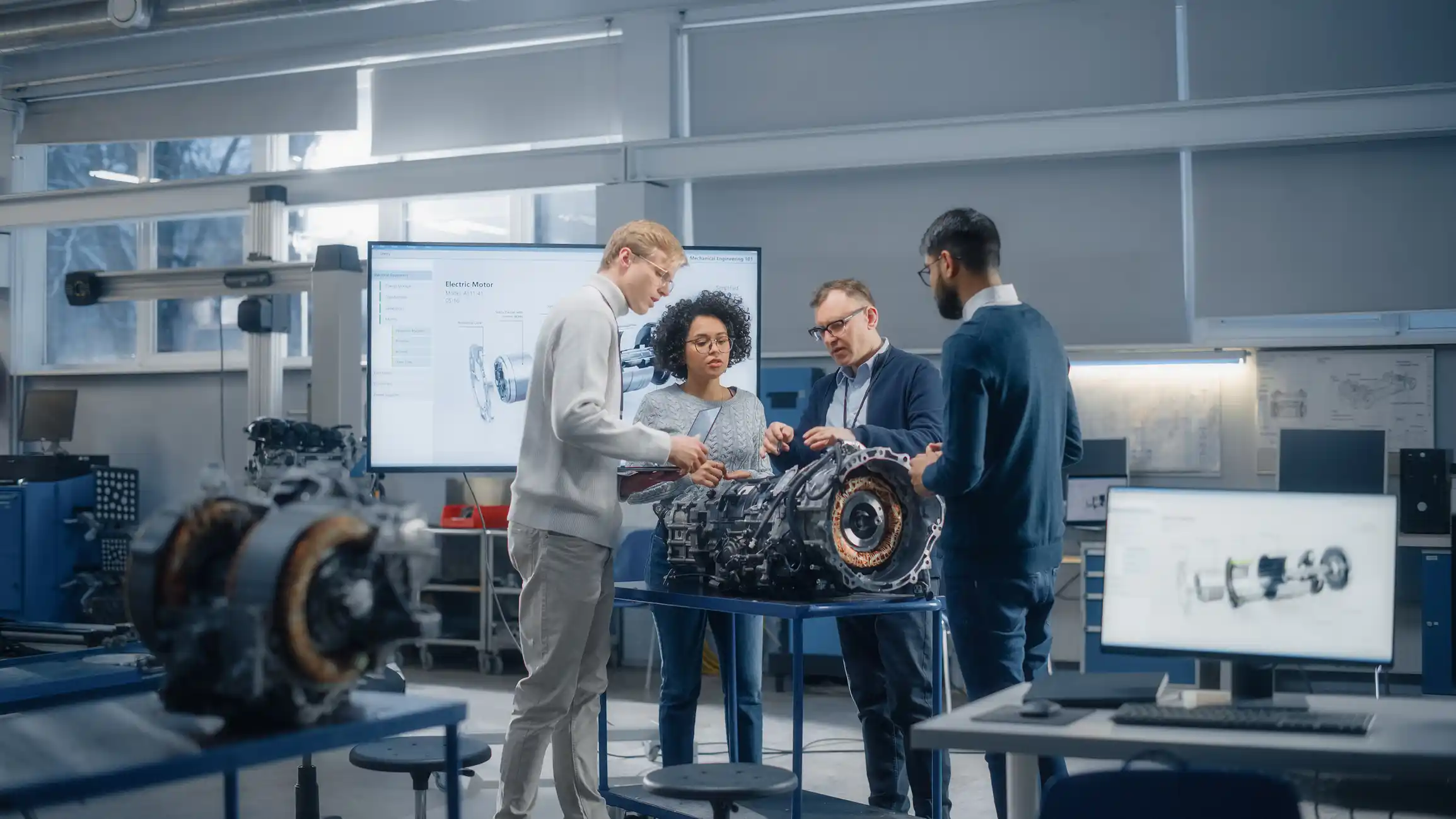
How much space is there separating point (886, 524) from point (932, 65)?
3.79m

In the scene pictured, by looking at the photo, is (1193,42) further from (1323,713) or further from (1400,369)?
(1323,713)

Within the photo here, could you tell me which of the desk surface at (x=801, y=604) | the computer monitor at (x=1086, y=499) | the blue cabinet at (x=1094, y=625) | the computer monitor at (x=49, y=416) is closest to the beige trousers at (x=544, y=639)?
the desk surface at (x=801, y=604)

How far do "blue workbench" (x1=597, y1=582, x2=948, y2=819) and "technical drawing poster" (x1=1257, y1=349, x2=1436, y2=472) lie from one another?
10.5ft

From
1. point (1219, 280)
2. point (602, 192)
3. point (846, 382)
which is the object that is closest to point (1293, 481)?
point (1219, 280)

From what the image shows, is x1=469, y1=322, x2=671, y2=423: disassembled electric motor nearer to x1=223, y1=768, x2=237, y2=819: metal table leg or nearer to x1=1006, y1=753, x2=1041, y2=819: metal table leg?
x1=1006, y1=753, x2=1041, y2=819: metal table leg

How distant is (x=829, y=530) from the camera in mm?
2727

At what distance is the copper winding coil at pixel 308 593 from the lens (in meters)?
1.52

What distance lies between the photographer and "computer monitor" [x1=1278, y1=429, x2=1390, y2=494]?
17.6ft

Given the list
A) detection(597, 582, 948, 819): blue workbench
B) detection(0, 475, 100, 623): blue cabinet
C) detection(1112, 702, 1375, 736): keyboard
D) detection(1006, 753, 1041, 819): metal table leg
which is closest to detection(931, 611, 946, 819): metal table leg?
detection(597, 582, 948, 819): blue workbench

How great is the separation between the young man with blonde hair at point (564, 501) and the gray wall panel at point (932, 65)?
12.2 ft

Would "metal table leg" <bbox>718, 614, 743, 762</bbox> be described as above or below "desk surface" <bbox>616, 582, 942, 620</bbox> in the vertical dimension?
below

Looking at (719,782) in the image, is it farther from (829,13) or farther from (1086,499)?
(829,13)

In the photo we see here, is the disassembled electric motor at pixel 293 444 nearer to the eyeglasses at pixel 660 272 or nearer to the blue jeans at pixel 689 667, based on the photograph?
the blue jeans at pixel 689 667

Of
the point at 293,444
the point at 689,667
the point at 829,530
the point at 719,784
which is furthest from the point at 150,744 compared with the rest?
the point at 293,444
